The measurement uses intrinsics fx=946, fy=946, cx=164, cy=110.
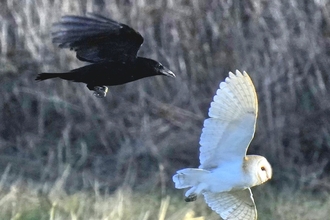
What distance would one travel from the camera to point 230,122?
3148mm

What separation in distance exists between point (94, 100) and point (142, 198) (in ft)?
2.55

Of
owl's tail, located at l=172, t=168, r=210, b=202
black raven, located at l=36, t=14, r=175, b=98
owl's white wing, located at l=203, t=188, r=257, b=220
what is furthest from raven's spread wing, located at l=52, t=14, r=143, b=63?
owl's white wing, located at l=203, t=188, r=257, b=220

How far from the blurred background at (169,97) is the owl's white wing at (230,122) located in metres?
2.60

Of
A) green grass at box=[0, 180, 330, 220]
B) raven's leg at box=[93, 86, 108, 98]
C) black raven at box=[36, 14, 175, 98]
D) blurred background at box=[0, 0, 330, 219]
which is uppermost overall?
black raven at box=[36, 14, 175, 98]

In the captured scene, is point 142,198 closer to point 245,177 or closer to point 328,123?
point 328,123

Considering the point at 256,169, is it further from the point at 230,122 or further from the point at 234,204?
the point at 234,204

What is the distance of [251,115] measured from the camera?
3.11 m

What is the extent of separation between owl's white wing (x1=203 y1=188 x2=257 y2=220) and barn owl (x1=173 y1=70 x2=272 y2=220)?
0.01m

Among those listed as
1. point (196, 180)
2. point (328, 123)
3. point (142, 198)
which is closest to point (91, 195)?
point (142, 198)

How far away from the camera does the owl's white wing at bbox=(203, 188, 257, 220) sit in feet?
11.3

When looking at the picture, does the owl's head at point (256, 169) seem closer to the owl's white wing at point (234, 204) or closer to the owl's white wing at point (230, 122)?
the owl's white wing at point (230, 122)

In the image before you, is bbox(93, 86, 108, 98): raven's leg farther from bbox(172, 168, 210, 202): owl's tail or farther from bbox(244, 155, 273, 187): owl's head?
bbox(244, 155, 273, 187): owl's head

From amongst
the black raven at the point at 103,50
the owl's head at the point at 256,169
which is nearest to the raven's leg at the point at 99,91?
Answer: the black raven at the point at 103,50

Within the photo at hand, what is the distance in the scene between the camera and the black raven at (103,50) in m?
3.09
